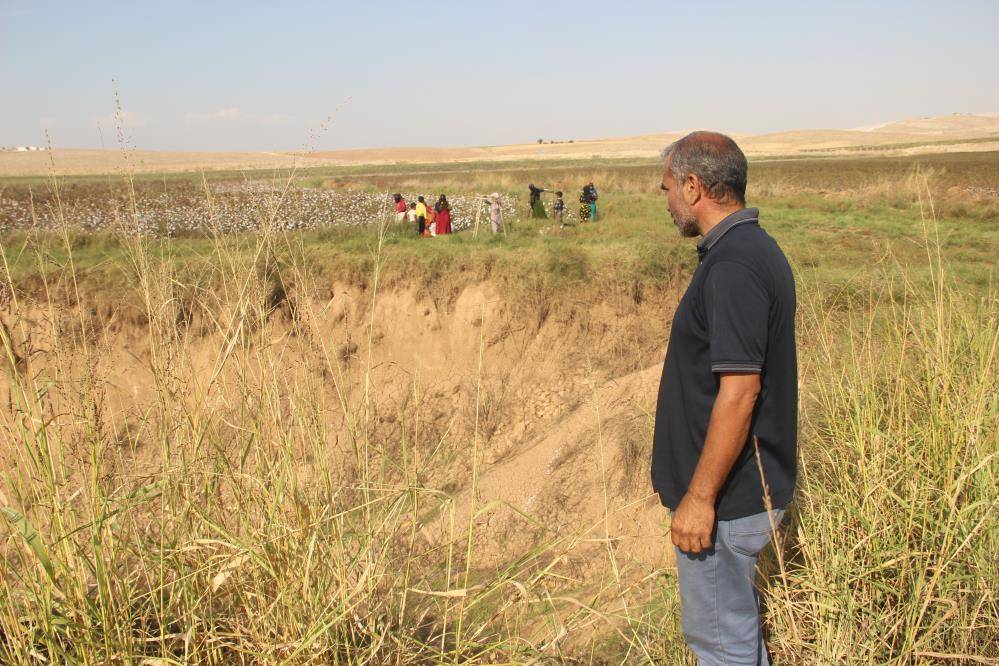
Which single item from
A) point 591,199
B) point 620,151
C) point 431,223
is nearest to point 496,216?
point 431,223

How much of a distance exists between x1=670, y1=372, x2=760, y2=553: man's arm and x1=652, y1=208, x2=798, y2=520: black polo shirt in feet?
0.21

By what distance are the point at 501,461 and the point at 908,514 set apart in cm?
519

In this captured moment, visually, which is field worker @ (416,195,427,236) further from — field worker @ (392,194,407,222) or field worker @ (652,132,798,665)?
field worker @ (652,132,798,665)

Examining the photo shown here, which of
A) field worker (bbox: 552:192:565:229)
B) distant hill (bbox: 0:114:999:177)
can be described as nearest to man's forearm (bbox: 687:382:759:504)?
field worker (bbox: 552:192:565:229)

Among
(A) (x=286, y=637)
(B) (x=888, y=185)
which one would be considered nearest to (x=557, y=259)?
(A) (x=286, y=637)

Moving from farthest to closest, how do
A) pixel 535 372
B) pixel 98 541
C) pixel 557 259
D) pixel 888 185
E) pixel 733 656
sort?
1. pixel 888 185
2. pixel 557 259
3. pixel 535 372
4. pixel 733 656
5. pixel 98 541

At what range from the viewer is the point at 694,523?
6.67ft

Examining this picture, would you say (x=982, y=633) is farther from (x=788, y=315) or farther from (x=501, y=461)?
(x=501, y=461)

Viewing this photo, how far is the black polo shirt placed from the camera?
1927 millimetres

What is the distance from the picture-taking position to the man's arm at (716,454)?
193cm

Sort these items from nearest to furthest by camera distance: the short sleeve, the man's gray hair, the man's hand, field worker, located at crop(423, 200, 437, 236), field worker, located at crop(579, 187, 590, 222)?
1. the short sleeve
2. the man's hand
3. the man's gray hair
4. field worker, located at crop(423, 200, 437, 236)
5. field worker, located at crop(579, 187, 590, 222)

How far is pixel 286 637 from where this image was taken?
204cm

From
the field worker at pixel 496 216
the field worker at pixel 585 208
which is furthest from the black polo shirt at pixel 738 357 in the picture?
the field worker at pixel 585 208

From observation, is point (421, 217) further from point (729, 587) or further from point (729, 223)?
point (729, 587)
